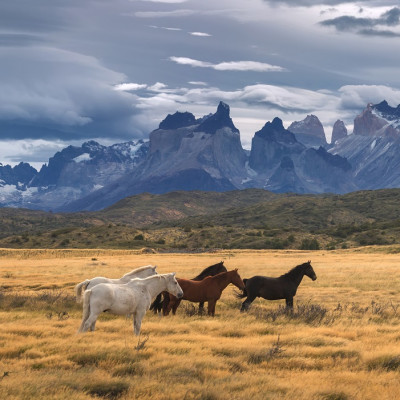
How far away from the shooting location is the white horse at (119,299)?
45.0 feet

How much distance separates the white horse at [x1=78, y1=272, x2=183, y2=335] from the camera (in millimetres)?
13703

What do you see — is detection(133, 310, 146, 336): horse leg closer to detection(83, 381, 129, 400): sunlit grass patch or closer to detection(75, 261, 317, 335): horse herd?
detection(75, 261, 317, 335): horse herd

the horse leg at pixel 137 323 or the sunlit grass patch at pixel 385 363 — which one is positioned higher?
the horse leg at pixel 137 323

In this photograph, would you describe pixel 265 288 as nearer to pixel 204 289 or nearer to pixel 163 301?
pixel 204 289

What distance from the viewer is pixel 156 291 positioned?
49.6 ft

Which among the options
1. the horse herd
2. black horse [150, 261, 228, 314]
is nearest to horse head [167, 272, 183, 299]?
the horse herd

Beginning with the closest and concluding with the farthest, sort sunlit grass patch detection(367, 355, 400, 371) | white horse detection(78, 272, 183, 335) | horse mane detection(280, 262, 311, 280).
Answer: sunlit grass patch detection(367, 355, 400, 371), white horse detection(78, 272, 183, 335), horse mane detection(280, 262, 311, 280)

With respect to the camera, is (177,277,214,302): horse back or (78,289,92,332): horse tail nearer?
(78,289,92,332): horse tail

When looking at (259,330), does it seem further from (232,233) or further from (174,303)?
(232,233)

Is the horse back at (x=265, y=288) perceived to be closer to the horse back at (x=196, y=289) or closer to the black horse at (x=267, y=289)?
the black horse at (x=267, y=289)

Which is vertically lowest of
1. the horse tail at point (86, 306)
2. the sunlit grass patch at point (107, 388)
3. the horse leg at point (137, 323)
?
the sunlit grass patch at point (107, 388)

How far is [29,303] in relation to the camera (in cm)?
2114

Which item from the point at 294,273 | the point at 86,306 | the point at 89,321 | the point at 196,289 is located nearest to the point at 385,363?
the point at 89,321

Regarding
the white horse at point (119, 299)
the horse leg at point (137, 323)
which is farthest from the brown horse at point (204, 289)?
the horse leg at point (137, 323)
